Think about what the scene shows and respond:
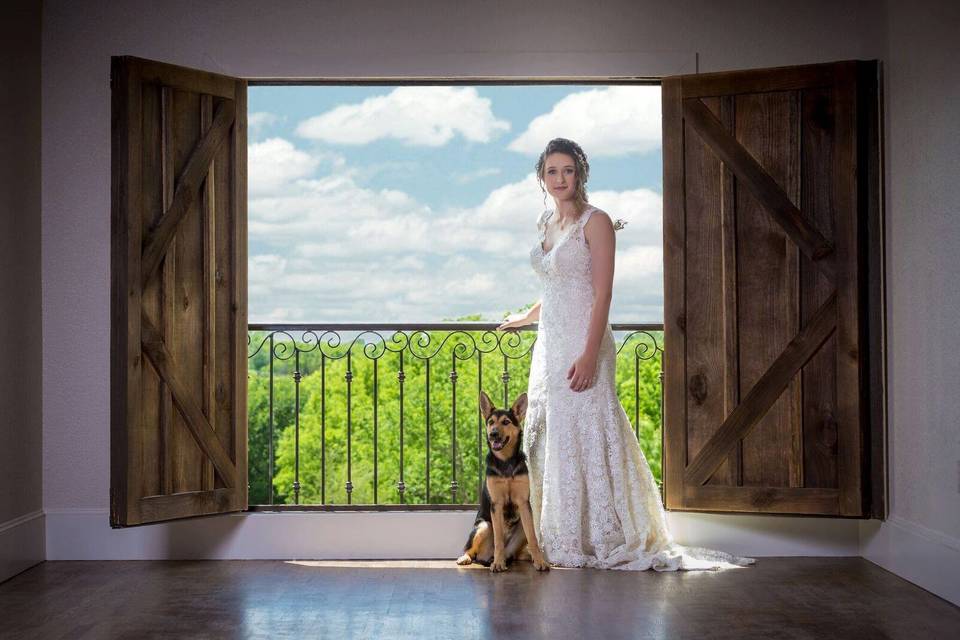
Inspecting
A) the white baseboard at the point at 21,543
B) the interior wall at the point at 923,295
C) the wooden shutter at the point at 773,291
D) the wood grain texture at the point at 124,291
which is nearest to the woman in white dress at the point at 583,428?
the wooden shutter at the point at 773,291

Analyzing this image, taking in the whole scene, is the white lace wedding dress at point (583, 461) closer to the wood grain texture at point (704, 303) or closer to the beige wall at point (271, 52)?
the wood grain texture at point (704, 303)

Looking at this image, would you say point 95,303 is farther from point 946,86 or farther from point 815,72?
A: point 946,86

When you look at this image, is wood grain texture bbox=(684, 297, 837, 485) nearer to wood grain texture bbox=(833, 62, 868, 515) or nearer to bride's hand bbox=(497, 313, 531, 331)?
wood grain texture bbox=(833, 62, 868, 515)

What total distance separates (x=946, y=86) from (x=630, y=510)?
214 cm

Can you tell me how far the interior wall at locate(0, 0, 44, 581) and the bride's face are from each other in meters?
2.31

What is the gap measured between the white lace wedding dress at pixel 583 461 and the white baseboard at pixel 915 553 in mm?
580

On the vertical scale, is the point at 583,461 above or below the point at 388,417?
above

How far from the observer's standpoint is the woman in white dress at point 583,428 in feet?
13.8

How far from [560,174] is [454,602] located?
1.89m

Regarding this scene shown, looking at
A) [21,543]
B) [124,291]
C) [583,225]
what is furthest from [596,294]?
[21,543]

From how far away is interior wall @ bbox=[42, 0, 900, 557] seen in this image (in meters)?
4.44

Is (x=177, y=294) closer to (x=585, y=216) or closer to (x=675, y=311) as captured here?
(x=585, y=216)

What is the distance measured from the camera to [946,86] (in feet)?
12.1

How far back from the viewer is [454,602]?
11.9 ft
